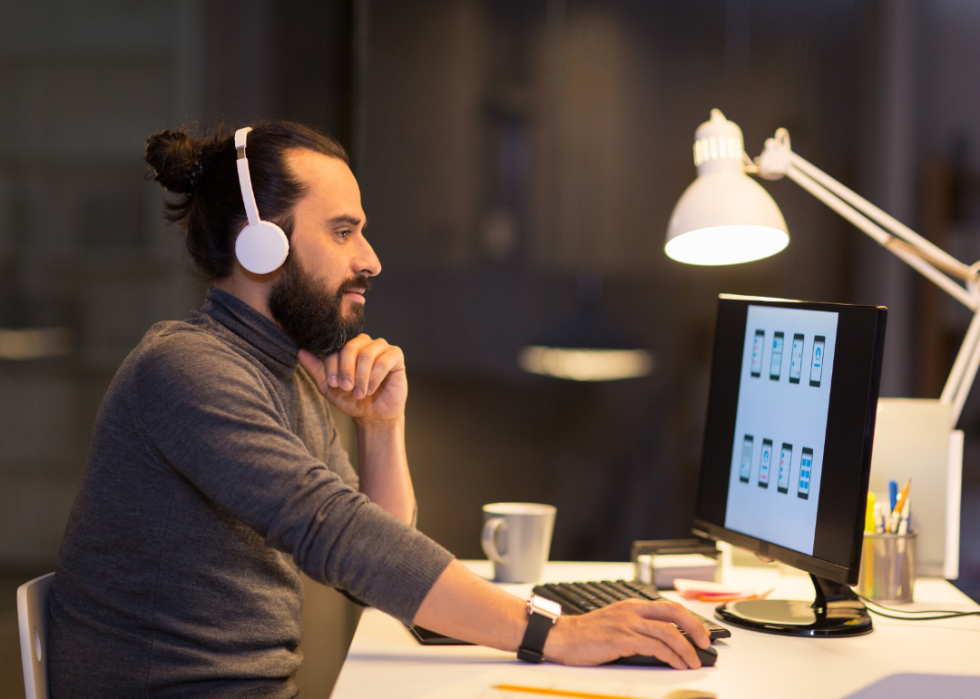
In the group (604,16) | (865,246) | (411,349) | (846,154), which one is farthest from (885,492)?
(604,16)

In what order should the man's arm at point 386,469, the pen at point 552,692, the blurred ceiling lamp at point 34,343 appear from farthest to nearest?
the man's arm at point 386,469, the blurred ceiling lamp at point 34,343, the pen at point 552,692

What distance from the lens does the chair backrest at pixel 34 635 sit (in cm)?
104

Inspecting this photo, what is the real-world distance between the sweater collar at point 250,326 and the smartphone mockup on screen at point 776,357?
2.38 feet

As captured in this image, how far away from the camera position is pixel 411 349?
184cm

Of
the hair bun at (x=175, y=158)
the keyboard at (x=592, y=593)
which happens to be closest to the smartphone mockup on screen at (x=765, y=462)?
the keyboard at (x=592, y=593)

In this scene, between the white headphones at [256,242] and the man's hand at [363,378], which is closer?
the white headphones at [256,242]

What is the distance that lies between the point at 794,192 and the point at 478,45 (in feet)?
2.40

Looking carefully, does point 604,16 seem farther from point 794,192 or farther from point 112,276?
point 112,276

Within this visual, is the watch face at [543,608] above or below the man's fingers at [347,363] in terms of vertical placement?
below

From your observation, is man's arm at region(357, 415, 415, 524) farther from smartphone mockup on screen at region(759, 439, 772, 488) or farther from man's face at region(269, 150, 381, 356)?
smartphone mockup on screen at region(759, 439, 772, 488)

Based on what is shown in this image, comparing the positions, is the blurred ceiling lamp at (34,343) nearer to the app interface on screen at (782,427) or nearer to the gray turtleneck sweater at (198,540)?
the gray turtleneck sweater at (198,540)

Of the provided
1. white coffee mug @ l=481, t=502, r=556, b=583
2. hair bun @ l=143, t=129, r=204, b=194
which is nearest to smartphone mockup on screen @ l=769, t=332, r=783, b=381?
white coffee mug @ l=481, t=502, r=556, b=583

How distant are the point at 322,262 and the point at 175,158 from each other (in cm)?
28

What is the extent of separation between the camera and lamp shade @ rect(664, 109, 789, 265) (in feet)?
4.49
